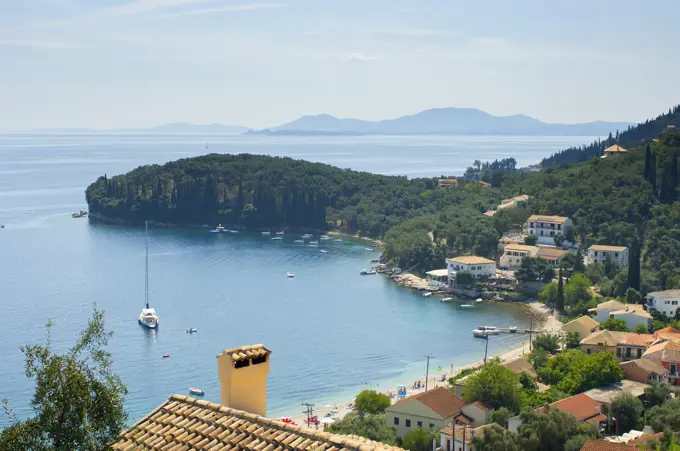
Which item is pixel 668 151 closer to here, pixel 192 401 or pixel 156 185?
pixel 156 185

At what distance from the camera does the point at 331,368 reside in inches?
1449

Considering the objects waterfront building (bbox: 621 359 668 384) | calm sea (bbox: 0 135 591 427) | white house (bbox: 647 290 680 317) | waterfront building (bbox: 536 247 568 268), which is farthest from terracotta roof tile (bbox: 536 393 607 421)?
waterfront building (bbox: 536 247 568 268)

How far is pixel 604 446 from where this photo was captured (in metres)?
19.9

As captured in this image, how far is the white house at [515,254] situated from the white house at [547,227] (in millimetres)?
2203

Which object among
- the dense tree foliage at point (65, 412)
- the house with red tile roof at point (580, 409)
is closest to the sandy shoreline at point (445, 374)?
the house with red tile roof at point (580, 409)

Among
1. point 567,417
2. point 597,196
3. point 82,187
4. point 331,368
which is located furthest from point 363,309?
point 82,187

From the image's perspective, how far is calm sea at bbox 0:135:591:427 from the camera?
35438mm

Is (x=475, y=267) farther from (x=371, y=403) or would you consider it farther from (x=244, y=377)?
(x=244, y=377)

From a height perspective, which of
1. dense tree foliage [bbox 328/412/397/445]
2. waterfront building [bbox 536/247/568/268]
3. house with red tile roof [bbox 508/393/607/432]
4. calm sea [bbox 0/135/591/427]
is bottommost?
calm sea [bbox 0/135/591/427]

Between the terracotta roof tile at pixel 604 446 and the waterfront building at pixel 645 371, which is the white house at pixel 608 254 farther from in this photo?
the terracotta roof tile at pixel 604 446

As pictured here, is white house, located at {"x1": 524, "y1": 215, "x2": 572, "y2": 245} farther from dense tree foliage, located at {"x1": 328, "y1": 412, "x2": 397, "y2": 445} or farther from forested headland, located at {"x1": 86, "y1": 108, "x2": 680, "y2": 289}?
dense tree foliage, located at {"x1": 328, "y1": 412, "x2": 397, "y2": 445}

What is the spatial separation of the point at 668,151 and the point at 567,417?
4570cm

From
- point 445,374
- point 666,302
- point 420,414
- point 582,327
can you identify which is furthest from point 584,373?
point 666,302

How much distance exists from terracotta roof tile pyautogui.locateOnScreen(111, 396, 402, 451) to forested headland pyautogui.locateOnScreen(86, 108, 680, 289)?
4151cm
